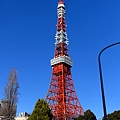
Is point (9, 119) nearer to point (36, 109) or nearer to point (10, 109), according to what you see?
point (10, 109)

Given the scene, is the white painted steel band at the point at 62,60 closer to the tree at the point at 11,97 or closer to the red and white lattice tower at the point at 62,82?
the red and white lattice tower at the point at 62,82

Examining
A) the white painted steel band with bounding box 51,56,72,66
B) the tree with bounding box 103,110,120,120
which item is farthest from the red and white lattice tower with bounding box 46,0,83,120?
the tree with bounding box 103,110,120,120

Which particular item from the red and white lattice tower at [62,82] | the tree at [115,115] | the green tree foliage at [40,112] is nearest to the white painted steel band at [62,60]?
the red and white lattice tower at [62,82]

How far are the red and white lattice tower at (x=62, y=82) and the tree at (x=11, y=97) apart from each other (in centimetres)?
2336

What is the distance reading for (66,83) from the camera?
182ft

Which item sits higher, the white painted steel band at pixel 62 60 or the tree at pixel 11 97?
the white painted steel band at pixel 62 60

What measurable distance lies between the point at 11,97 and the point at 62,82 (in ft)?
97.3

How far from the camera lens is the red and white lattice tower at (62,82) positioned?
5106 centimetres

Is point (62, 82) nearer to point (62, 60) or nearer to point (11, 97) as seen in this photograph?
point (62, 60)

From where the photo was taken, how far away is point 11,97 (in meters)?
25.5

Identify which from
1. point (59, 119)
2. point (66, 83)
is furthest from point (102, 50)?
point (66, 83)

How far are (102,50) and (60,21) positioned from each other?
169 feet

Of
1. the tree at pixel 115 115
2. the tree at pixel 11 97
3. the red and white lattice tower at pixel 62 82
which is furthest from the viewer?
the red and white lattice tower at pixel 62 82

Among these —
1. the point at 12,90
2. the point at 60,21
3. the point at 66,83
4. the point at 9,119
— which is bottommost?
the point at 9,119
